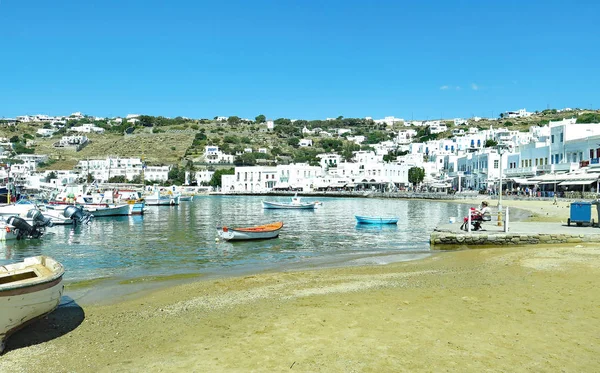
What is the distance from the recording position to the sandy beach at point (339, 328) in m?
7.25

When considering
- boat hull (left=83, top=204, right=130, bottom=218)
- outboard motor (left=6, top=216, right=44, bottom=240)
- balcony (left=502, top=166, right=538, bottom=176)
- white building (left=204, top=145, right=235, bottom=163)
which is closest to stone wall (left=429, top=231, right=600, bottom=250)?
outboard motor (left=6, top=216, right=44, bottom=240)

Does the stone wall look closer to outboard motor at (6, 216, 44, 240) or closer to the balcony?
outboard motor at (6, 216, 44, 240)

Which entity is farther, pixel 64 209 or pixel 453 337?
pixel 64 209

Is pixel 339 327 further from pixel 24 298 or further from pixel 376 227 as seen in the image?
pixel 376 227

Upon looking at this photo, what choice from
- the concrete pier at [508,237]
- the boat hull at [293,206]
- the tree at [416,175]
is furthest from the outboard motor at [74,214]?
the tree at [416,175]

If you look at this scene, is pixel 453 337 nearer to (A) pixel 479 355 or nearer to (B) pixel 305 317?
(A) pixel 479 355

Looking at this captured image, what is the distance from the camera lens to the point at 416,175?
399ft

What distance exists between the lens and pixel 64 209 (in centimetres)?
4003

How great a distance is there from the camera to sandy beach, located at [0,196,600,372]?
7250 millimetres

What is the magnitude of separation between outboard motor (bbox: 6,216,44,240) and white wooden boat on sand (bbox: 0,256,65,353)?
2032 centimetres

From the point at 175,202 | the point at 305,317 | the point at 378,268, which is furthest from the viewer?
the point at 175,202

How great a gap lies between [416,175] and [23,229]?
103830mm

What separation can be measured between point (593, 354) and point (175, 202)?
75.4 m

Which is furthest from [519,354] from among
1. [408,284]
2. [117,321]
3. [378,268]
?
[378,268]
